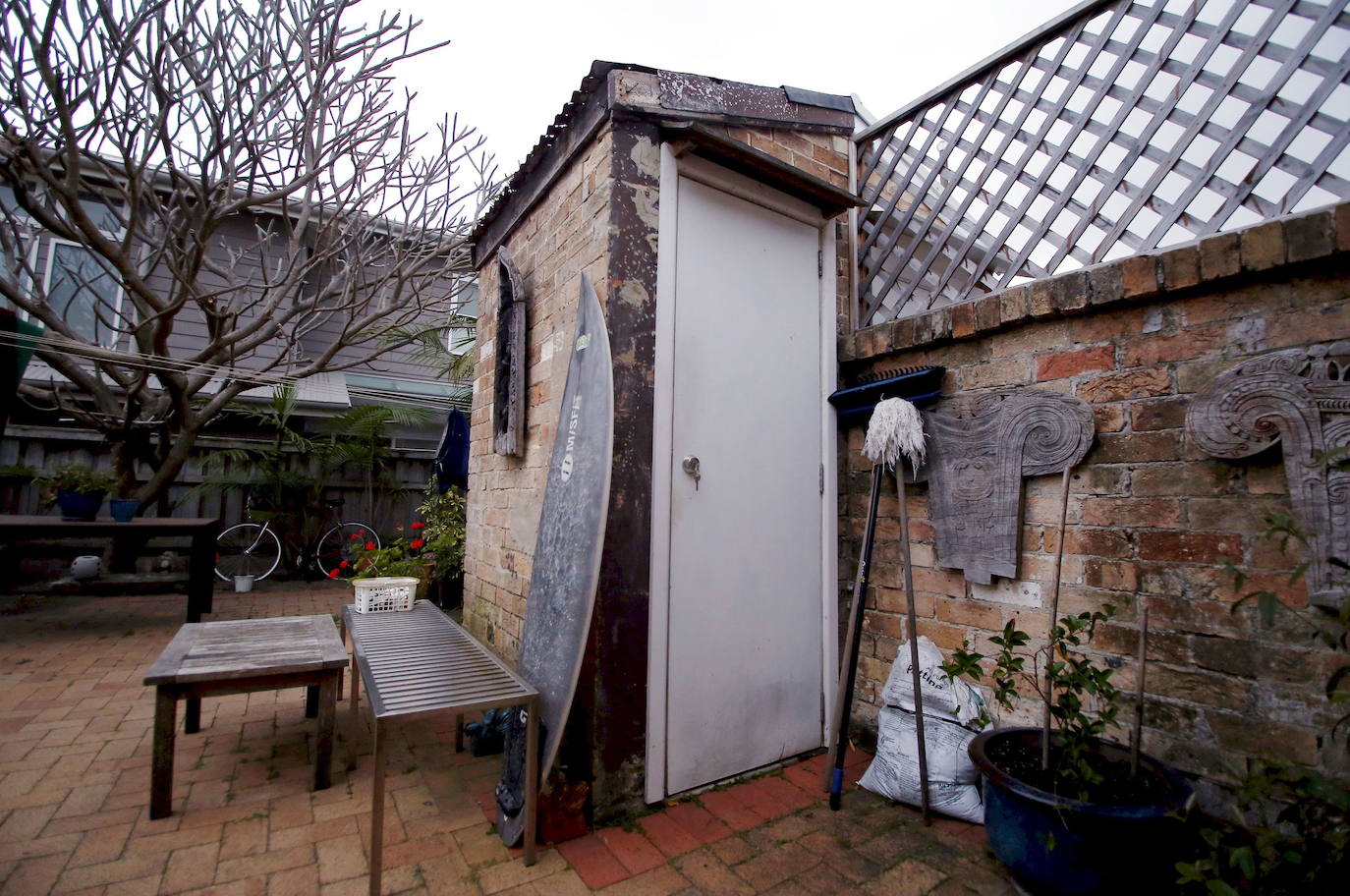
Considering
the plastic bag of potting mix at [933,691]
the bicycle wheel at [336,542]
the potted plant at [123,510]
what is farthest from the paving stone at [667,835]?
the bicycle wheel at [336,542]

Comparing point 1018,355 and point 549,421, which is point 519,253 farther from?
point 1018,355

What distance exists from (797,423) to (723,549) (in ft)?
2.33

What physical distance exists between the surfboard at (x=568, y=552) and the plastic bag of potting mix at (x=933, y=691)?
4.27ft

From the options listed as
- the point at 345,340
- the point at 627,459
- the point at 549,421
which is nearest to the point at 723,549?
the point at 627,459

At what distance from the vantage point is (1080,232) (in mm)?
→ 2316

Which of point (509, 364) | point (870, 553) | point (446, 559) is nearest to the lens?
point (870, 553)

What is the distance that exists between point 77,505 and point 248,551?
8.43ft

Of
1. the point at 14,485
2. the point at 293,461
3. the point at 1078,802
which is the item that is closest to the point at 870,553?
the point at 1078,802

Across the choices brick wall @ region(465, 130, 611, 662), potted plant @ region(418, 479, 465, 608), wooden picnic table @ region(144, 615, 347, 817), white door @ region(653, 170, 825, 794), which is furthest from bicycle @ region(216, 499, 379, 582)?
white door @ region(653, 170, 825, 794)

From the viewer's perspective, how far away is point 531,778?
1.97 meters

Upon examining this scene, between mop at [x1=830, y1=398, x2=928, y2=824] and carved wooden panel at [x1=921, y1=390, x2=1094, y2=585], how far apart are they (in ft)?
0.43

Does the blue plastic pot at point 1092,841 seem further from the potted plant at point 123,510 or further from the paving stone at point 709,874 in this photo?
the potted plant at point 123,510

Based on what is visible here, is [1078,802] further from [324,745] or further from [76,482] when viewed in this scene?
[76,482]

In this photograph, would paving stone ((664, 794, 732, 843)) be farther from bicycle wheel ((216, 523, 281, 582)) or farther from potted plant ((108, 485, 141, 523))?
bicycle wheel ((216, 523, 281, 582))
